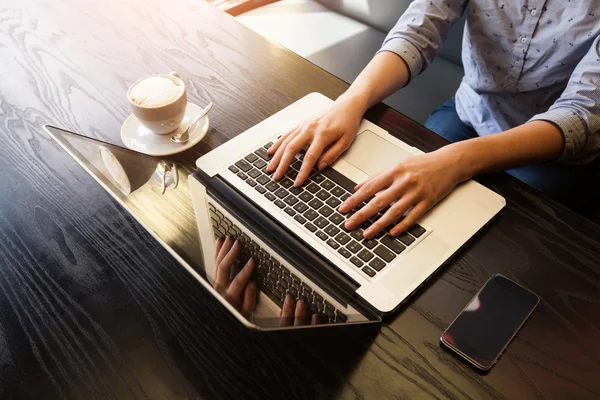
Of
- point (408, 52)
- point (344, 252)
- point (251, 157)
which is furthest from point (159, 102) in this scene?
point (408, 52)

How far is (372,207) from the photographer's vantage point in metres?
0.62

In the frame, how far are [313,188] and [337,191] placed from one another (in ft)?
0.12

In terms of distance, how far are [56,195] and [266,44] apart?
530mm

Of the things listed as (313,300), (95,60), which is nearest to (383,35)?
(95,60)

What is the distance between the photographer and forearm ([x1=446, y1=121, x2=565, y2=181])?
26.9 inches

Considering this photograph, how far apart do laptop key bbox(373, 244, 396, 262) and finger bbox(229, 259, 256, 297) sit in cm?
16

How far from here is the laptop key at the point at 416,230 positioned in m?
0.61

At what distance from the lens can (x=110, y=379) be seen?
1.70 ft

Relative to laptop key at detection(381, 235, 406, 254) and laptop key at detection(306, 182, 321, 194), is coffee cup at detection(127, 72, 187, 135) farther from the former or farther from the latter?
laptop key at detection(381, 235, 406, 254)

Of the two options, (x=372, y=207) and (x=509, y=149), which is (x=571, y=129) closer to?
(x=509, y=149)

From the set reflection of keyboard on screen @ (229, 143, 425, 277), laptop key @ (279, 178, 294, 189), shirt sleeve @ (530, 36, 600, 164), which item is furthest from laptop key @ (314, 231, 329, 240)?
shirt sleeve @ (530, 36, 600, 164)

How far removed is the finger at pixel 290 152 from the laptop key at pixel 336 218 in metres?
0.11

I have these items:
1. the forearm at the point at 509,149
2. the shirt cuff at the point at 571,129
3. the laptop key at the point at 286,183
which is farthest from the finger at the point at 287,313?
the shirt cuff at the point at 571,129

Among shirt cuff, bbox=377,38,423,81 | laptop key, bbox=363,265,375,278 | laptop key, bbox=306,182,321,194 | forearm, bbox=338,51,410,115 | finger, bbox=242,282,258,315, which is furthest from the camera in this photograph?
shirt cuff, bbox=377,38,423,81
